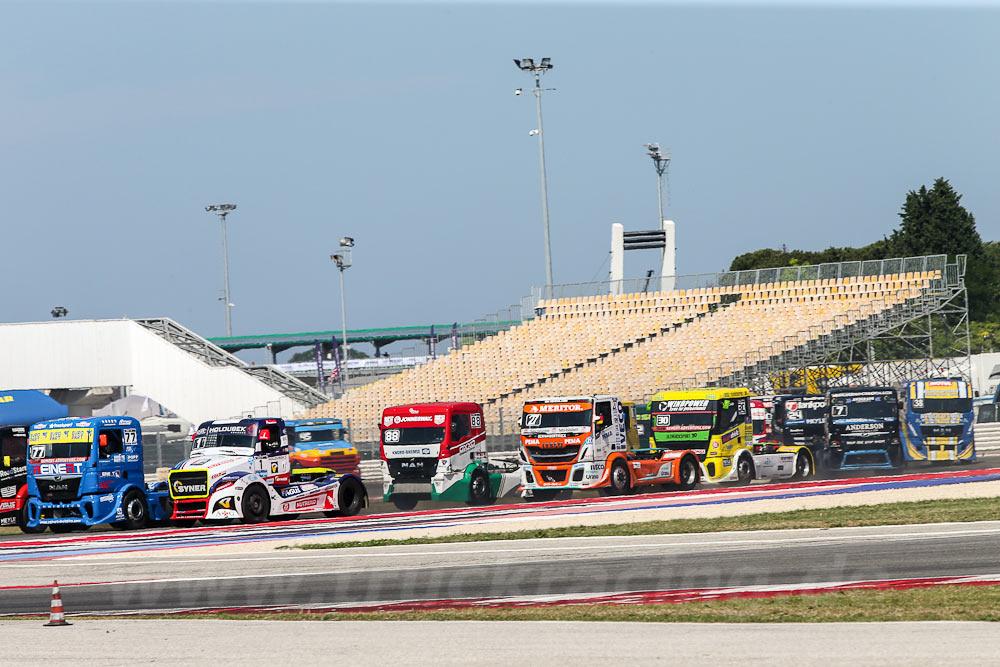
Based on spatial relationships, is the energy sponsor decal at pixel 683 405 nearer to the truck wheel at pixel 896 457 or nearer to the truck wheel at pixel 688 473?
the truck wheel at pixel 688 473

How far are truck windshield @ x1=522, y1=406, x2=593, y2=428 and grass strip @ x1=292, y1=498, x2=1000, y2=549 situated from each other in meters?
6.67

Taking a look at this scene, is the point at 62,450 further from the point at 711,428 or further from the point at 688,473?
the point at 711,428

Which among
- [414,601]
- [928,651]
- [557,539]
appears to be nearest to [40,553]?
[557,539]

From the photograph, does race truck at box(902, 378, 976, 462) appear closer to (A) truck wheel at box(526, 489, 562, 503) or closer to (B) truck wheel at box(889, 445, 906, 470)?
(B) truck wheel at box(889, 445, 906, 470)

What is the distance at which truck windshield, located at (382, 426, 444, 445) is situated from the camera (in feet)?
97.4

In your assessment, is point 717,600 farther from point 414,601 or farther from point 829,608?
point 414,601

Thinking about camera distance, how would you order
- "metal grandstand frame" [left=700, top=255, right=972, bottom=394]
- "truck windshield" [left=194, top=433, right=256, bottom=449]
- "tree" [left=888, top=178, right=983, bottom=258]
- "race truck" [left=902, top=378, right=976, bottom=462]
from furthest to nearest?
"tree" [left=888, top=178, right=983, bottom=258], "metal grandstand frame" [left=700, top=255, right=972, bottom=394], "race truck" [left=902, top=378, right=976, bottom=462], "truck windshield" [left=194, top=433, right=256, bottom=449]

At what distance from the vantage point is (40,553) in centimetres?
2378

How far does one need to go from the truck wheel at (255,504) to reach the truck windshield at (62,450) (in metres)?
3.53

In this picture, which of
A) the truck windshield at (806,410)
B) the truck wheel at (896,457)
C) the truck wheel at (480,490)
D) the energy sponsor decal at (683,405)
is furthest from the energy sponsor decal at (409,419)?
the truck wheel at (896,457)

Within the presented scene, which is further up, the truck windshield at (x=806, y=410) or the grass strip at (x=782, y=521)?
the truck windshield at (x=806, y=410)

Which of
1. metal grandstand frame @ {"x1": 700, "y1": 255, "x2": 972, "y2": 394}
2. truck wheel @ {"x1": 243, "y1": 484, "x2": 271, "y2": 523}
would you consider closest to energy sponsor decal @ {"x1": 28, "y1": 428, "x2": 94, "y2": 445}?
truck wheel @ {"x1": 243, "y1": 484, "x2": 271, "y2": 523}

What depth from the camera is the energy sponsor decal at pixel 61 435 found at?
27375 mm

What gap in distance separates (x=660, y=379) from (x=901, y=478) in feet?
56.2
